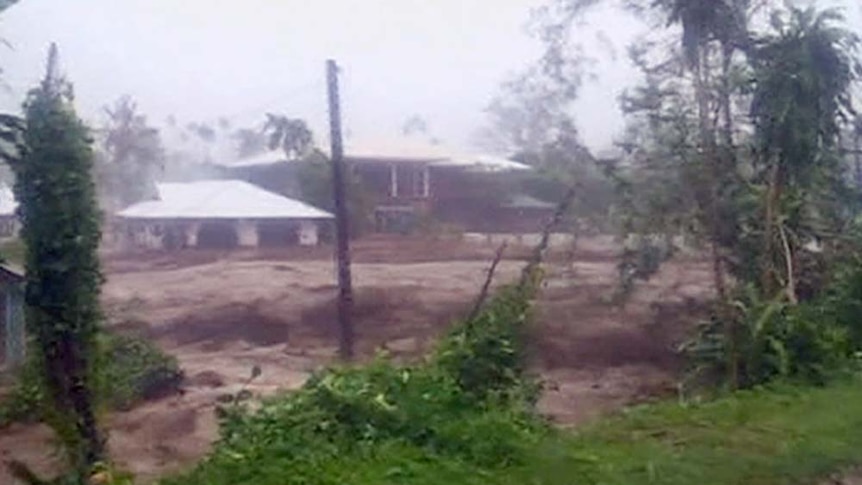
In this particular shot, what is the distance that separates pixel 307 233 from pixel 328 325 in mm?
23015

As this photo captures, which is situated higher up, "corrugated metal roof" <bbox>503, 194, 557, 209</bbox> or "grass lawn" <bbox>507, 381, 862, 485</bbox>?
"corrugated metal roof" <bbox>503, 194, 557, 209</bbox>

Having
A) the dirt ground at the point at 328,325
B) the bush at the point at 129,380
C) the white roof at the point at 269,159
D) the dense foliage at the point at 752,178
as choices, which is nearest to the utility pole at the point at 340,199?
the dirt ground at the point at 328,325

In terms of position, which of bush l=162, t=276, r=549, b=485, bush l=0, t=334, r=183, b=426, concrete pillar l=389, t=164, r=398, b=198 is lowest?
bush l=0, t=334, r=183, b=426

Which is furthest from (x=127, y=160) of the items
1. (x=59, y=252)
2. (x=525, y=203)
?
(x=59, y=252)

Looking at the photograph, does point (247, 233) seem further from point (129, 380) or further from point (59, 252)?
point (59, 252)

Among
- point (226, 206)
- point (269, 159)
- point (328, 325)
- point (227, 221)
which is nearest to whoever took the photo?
point (328, 325)

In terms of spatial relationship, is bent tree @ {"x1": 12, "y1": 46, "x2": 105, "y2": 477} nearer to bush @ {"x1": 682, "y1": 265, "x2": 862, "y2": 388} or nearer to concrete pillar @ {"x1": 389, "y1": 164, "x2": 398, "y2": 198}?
bush @ {"x1": 682, "y1": 265, "x2": 862, "y2": 388}

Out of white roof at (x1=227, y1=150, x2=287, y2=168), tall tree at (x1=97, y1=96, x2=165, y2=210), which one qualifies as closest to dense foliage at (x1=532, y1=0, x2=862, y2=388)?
white roof at (x1=227, y1=150, x2=287, y2=168)

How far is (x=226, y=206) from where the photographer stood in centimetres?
4447

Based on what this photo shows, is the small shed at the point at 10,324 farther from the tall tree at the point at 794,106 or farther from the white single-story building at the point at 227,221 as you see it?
the white single-story building at the point at 227,221

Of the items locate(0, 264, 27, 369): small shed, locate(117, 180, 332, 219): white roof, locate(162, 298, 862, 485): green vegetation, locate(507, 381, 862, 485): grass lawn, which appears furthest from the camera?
locate(117, 180, 332, 219): white roof

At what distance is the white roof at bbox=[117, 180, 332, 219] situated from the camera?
1715 inches

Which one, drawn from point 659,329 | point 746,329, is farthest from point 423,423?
point 659,329

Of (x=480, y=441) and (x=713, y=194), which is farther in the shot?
(x=713, y=194)
